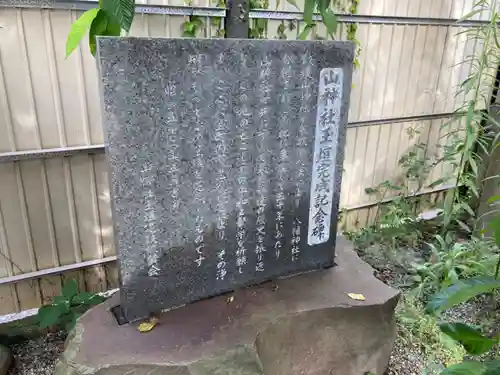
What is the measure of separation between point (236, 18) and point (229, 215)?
861 mm

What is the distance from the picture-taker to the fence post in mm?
1775

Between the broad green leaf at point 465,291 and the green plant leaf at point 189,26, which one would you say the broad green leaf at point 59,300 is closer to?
the green plant leaf at point 189,26

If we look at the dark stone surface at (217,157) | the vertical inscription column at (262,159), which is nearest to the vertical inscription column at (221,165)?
the dark stone surface at (217,157)

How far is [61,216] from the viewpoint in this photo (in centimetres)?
243

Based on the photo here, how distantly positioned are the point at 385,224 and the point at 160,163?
2378 mm

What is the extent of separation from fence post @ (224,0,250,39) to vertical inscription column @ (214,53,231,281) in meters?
0.20

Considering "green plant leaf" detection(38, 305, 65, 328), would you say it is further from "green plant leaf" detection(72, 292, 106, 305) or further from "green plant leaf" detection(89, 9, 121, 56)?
"green plant leaf" detection(89, 9, 121, 56)

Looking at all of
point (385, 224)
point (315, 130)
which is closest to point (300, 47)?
point (315, 130)

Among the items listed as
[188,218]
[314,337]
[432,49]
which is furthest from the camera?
[432,49]

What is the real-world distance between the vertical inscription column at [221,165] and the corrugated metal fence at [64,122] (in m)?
0.93

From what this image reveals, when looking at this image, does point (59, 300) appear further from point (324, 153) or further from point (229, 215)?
point (324, 153)

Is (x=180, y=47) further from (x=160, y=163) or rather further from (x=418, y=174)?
(x=418, y=174)

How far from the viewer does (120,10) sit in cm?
129

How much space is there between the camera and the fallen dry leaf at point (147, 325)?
1.75 meters
